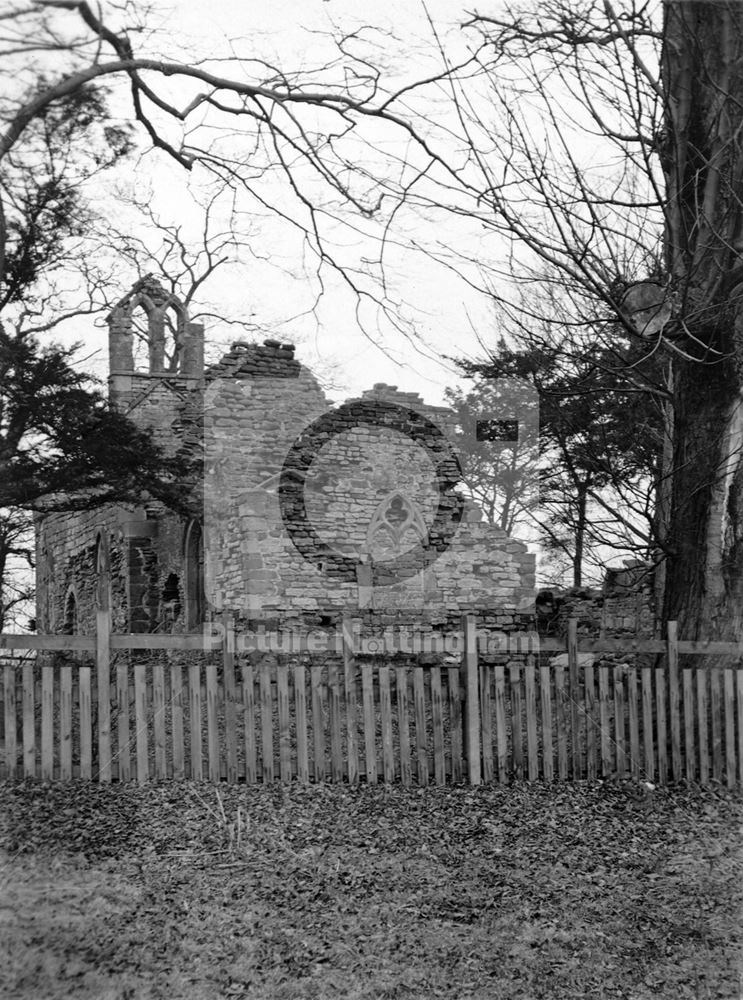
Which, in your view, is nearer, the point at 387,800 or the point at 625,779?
the point at 387,800

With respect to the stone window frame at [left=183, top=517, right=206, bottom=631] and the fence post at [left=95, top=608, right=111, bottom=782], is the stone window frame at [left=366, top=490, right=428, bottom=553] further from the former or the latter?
the fence post at [left=95, top=608, right=111, bottom=782]

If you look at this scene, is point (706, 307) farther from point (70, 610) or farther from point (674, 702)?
point (70, 610)

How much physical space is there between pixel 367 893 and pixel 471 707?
8.59 feet

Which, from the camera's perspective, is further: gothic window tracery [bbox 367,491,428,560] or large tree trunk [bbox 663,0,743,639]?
gothic window tracery [bbox 367,491,428,560]

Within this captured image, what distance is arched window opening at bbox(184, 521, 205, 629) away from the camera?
18.3 metres

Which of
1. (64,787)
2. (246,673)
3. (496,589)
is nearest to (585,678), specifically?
(246,673)

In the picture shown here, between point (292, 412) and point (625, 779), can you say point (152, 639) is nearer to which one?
point (625, 779)

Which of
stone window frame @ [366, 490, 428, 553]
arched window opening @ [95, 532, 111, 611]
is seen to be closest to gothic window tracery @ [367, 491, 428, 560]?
stone window frame @ [366, 490, 428, 553]

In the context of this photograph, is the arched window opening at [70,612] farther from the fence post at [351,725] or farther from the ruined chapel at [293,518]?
the fence post at [351,725]

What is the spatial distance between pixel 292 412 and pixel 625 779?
33.1ft

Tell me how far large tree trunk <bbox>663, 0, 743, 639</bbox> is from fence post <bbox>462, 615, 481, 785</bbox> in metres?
2.25

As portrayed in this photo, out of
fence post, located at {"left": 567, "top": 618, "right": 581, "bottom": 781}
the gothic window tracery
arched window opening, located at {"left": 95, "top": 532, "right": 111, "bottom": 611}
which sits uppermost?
the gothic window tracery

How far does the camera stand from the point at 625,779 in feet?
32.1

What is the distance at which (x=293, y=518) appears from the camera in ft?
56.5
